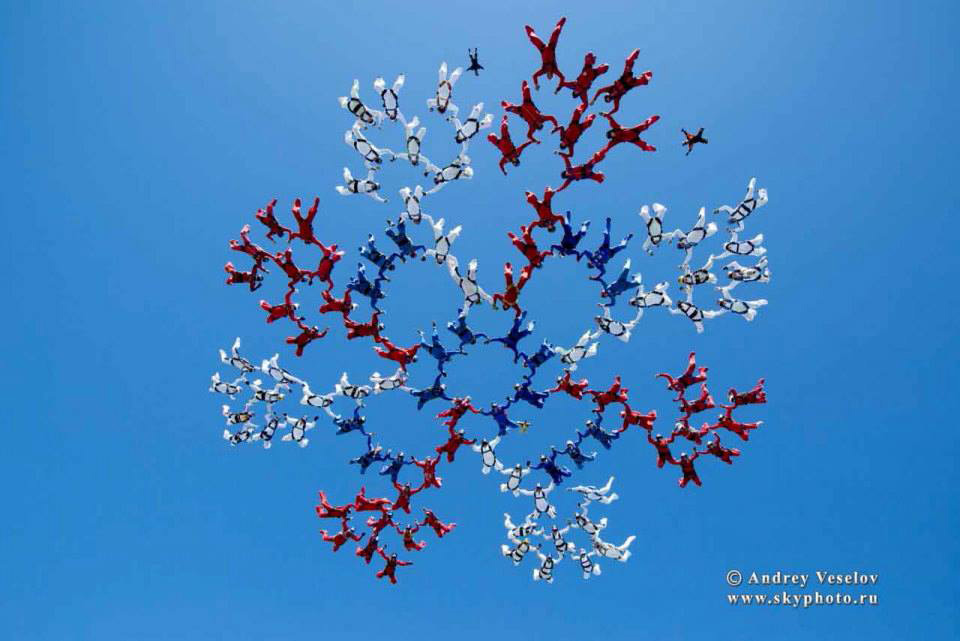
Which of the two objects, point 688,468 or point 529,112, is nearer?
point 529,112

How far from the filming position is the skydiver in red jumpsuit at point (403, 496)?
7.62m

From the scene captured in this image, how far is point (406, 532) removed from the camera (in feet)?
25.7

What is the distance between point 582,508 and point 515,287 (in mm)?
3176

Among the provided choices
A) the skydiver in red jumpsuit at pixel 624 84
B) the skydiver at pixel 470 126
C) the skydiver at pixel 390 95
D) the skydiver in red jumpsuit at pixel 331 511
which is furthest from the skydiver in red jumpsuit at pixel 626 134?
the skydiver in red jumpsuit at pixel 331 511

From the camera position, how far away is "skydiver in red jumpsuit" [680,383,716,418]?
718 cm

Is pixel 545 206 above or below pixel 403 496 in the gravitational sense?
above

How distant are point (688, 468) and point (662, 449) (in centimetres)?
39

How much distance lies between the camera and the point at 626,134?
256 inches

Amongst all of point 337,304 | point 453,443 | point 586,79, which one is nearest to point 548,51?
point 586,79

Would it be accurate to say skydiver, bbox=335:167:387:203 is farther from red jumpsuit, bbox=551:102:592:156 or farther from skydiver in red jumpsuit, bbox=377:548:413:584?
skydiver in red jumpsuit, bbox=377:548:413:584

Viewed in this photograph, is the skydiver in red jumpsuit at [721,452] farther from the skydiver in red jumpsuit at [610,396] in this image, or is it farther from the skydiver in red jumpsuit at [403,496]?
the skydiver in red jumpsuit at [403,496]

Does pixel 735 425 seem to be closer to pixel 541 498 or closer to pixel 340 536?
pixel 541 498

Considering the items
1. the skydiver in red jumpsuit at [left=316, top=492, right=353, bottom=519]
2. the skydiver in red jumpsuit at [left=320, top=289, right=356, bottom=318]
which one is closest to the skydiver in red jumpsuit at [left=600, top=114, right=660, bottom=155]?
the skydiver in red jumpsuit at [left=320, top=289, right=356, bottom=318]

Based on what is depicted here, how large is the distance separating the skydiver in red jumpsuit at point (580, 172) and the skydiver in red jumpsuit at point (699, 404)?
280cm
